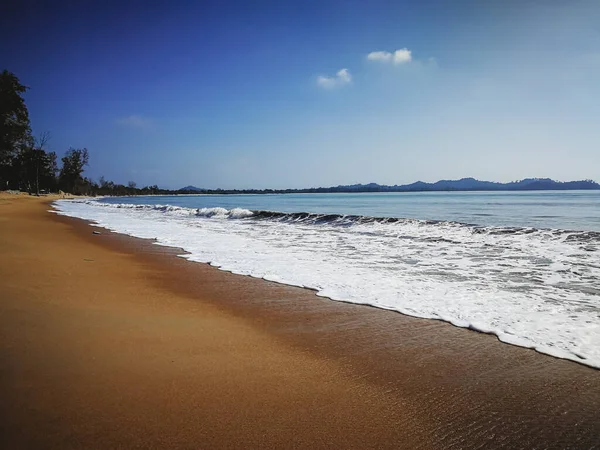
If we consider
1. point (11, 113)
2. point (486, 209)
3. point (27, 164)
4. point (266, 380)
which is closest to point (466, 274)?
point (266, 380)

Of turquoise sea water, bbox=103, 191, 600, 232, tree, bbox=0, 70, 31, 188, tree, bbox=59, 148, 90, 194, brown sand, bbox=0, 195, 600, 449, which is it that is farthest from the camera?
tree, bbox=59, 148, 90, 194

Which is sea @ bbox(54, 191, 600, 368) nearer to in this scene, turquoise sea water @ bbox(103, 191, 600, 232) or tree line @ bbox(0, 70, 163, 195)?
turquoise sea water @ bbox(103, 191, 600, 232)

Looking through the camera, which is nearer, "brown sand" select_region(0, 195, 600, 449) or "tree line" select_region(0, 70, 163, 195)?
"brown sand" select_region(0, 195, 600, 449)

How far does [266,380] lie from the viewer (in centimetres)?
261

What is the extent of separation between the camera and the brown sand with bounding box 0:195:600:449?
6.49ft

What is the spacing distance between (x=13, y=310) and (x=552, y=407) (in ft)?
Answer: 16.9

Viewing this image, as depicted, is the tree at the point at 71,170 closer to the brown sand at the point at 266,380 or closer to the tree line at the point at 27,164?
the tree line at the point at 27,164

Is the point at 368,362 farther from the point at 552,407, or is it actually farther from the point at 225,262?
the point at 225,262

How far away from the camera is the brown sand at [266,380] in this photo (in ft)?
6.49

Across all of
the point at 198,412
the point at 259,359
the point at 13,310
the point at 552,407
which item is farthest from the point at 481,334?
the point at 13,310

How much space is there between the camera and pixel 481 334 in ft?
12.0

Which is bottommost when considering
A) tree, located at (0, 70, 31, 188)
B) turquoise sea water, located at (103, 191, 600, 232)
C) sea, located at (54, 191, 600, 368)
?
sea, located at (54, 191, 600, 368)

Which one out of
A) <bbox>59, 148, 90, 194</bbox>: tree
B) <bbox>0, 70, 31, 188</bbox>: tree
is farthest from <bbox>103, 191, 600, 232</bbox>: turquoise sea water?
<bbox>59, 148, 90, 194</bbox>: tree

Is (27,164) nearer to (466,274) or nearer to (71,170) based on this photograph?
(71,170)
